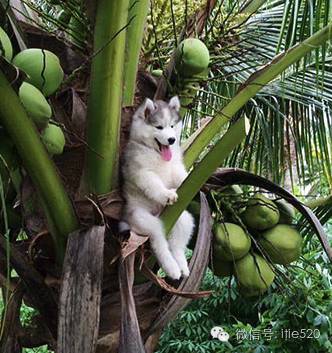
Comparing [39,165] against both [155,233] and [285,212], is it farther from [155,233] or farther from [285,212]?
[285,212]

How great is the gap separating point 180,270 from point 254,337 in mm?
1032

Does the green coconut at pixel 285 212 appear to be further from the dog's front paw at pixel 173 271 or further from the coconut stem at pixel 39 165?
the coconut stem at pixel 39 165

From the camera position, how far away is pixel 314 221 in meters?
1.39

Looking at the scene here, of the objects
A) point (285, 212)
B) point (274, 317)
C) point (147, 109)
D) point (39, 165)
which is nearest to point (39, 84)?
point (39, 165)

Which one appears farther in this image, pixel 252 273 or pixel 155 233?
pixel 252 273

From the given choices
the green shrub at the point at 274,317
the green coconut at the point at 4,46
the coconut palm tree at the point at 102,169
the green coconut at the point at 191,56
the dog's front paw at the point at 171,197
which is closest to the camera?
the green coconut at the point at 4,46

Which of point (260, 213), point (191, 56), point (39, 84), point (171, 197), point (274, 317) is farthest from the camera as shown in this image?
point (274, 317)

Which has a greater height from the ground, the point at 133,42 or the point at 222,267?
the point at 133,42

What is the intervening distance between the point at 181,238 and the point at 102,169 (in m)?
0.25

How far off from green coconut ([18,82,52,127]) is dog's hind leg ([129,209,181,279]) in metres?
0.31

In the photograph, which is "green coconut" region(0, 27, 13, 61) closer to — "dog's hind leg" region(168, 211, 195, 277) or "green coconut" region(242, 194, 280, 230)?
"dog's hind leg" region(168, 211, 195, 277)

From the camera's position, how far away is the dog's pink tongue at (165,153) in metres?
1.36

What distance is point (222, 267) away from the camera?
1481 mm

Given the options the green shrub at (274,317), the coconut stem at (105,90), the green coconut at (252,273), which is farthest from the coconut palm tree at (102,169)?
the green shrub at (274,317)
